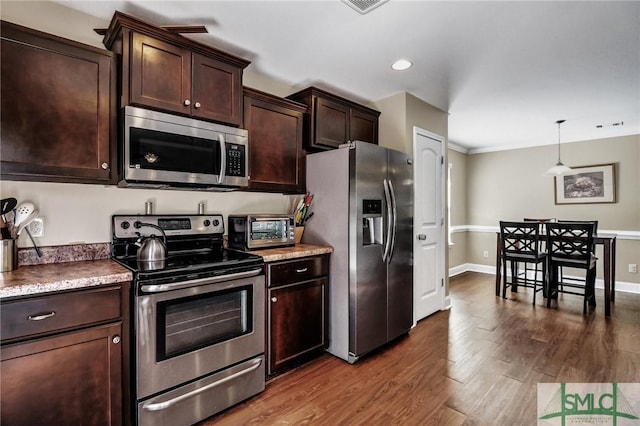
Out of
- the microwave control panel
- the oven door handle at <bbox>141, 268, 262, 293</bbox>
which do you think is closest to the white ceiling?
the microwave control panel

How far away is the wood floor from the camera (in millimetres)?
1855

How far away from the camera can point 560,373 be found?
7.55 ft

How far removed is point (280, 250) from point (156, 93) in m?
1.33

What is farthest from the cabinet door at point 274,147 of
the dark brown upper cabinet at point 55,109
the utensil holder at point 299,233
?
the dark brown upper cabinet at point 55,109

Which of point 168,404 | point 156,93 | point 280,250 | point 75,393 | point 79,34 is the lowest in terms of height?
point 168,404

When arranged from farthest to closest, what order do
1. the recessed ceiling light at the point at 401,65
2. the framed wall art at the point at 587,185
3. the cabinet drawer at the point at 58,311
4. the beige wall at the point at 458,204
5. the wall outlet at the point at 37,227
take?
the beige wall at the point at 458,204 → the framed wall art at the point at 587,185 → the recessed ceiling light at the point at 401,65 → the wall outlet at the point at 37,227 → the cabinet drawer at the point at 58,311

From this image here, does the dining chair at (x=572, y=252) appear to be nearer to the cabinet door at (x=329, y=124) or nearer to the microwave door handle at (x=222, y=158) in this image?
the cabinet door at (x=329, y=124)

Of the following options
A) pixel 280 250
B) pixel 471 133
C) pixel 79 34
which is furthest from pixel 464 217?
pixel 79 34

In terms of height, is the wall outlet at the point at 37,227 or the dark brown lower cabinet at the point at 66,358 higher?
the wall outlet at the point at 37,227

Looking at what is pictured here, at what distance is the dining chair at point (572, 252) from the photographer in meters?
3.70

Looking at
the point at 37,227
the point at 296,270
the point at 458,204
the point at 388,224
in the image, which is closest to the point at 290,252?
the point at 296,270

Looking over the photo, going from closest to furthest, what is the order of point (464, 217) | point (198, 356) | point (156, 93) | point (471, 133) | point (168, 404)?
1. point (168, 404)
2. point (198, 356)
3. point (156, 93)
4. point (471, 133)
5. point (464, 217)

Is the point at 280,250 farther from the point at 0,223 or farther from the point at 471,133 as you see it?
the point at 471,133

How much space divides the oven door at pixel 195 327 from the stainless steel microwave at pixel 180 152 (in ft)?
2.27
